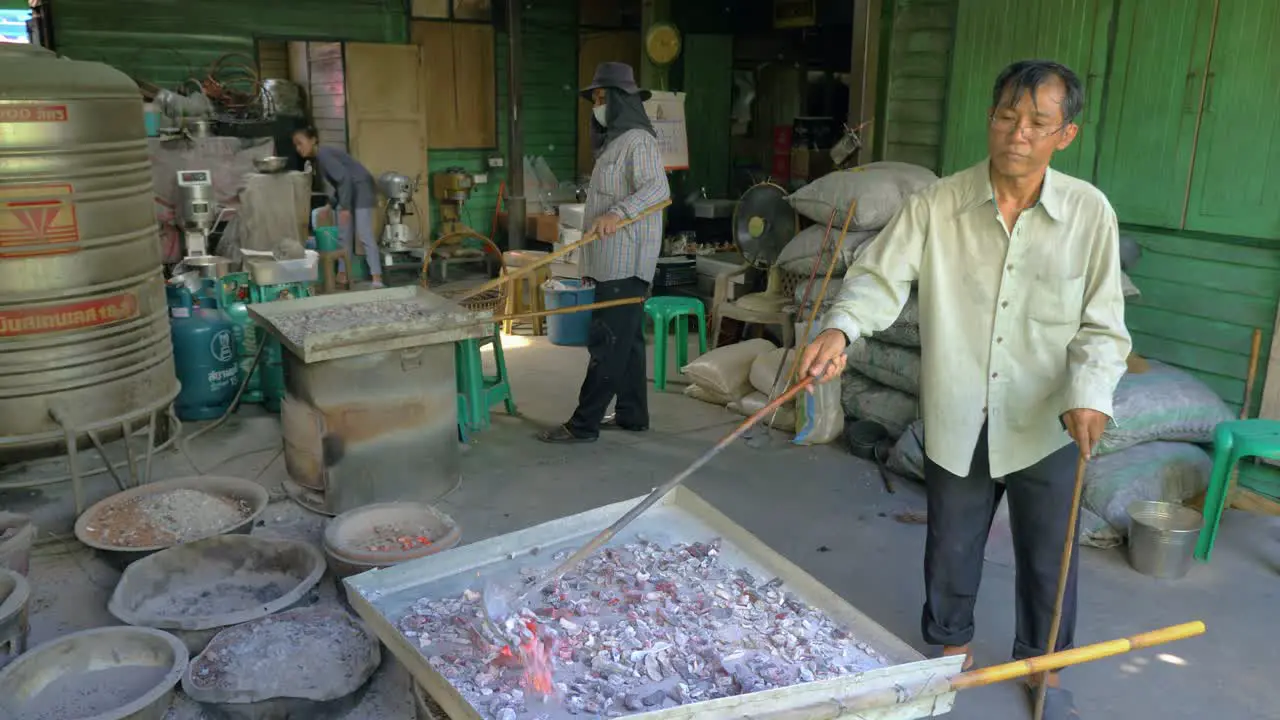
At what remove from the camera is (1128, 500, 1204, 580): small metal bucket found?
3523mm

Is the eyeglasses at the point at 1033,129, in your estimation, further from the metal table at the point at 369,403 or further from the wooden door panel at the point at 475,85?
the wooden door panel at the point at 475,85

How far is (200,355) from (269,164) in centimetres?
340

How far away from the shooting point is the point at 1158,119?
4.34 m

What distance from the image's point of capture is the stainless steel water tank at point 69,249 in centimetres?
357

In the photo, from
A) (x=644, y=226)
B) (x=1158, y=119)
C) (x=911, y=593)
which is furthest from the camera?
(x=644, y=226)

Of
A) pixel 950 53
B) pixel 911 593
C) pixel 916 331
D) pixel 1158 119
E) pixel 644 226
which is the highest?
pixel 950 53

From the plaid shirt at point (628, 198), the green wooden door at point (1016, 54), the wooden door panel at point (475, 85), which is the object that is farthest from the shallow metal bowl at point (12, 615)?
the wooden door panel at point (475, 85)

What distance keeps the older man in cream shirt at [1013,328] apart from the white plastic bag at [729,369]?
276 cm

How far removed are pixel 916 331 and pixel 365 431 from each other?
2.56m

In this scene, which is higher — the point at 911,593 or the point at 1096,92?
the point at 1096,92

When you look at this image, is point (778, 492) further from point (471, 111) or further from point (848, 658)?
point (471, 111)

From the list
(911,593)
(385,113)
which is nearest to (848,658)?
(911,593)

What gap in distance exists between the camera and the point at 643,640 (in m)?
2.21

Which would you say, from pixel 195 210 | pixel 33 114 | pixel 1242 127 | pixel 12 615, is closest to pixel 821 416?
pixel 1242 127
